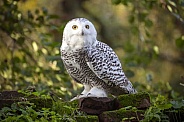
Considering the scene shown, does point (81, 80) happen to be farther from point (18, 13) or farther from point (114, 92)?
point (18, 13)

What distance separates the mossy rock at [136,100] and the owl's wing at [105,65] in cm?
44

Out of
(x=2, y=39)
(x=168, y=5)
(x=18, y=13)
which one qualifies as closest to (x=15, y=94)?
(x=168, y=5)

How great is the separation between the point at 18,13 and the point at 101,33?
5032 mm

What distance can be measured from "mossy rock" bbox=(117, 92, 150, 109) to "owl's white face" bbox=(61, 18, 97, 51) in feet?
1.85

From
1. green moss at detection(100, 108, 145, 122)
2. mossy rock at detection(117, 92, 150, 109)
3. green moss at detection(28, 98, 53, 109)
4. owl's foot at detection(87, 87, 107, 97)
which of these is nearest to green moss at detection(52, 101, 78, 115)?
green moss at detection(28, 98, 53, 109)

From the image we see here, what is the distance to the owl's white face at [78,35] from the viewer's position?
3795 millimetres

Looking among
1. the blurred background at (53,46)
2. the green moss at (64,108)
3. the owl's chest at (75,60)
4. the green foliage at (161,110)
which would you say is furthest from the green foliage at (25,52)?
the green foliage at (161,110)

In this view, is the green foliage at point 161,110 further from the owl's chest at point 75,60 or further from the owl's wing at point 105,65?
the owl's chest at point 75,60

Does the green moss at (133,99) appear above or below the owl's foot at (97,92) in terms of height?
below

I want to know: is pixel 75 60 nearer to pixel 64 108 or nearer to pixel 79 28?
pixel 79 28

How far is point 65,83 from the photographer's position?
220 inches

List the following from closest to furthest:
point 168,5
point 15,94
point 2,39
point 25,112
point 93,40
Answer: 1. point 25,112
2. point 15,94
3. point 93,40
4. point 168,5
5. point 2,39

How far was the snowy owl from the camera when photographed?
3809 millimetres

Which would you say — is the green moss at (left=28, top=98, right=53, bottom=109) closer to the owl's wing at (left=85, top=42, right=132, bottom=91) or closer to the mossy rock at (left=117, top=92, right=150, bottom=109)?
the mossy rock at (left=117, top=92, right=150, bottom=109)
